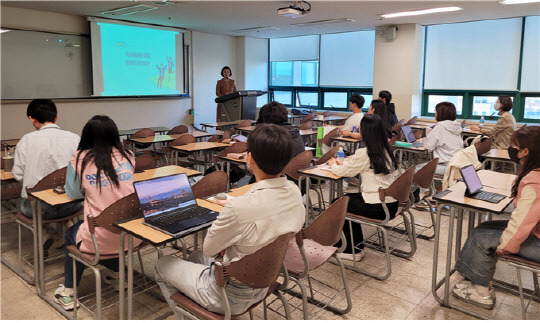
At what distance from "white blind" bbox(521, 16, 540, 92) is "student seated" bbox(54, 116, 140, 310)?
7457mm

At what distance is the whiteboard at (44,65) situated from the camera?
22.4 ft

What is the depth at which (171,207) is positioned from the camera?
2.26 metres

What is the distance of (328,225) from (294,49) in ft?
29.5

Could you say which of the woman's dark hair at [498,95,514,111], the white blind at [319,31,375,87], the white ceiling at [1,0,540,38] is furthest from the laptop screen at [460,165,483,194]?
the white blind at [319,31,375,87]

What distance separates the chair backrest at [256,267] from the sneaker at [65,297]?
138 cm

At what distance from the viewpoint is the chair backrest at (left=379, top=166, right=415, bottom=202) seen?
9.57 ft

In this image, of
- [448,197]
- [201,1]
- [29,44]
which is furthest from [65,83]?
[448,197]

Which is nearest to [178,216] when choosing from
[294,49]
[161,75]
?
[161,75]

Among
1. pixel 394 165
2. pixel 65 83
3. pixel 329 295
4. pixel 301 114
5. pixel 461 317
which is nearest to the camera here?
pixel 461 317

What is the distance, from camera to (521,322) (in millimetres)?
2293

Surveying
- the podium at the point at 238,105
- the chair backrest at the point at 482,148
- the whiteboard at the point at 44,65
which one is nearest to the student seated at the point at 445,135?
the chair backrest at the point at 482,148

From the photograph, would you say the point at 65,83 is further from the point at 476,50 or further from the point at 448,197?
the point at 476,50

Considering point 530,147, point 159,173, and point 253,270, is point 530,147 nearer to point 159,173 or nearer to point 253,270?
point 253,270

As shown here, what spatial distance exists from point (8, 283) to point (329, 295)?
90.5 inches
